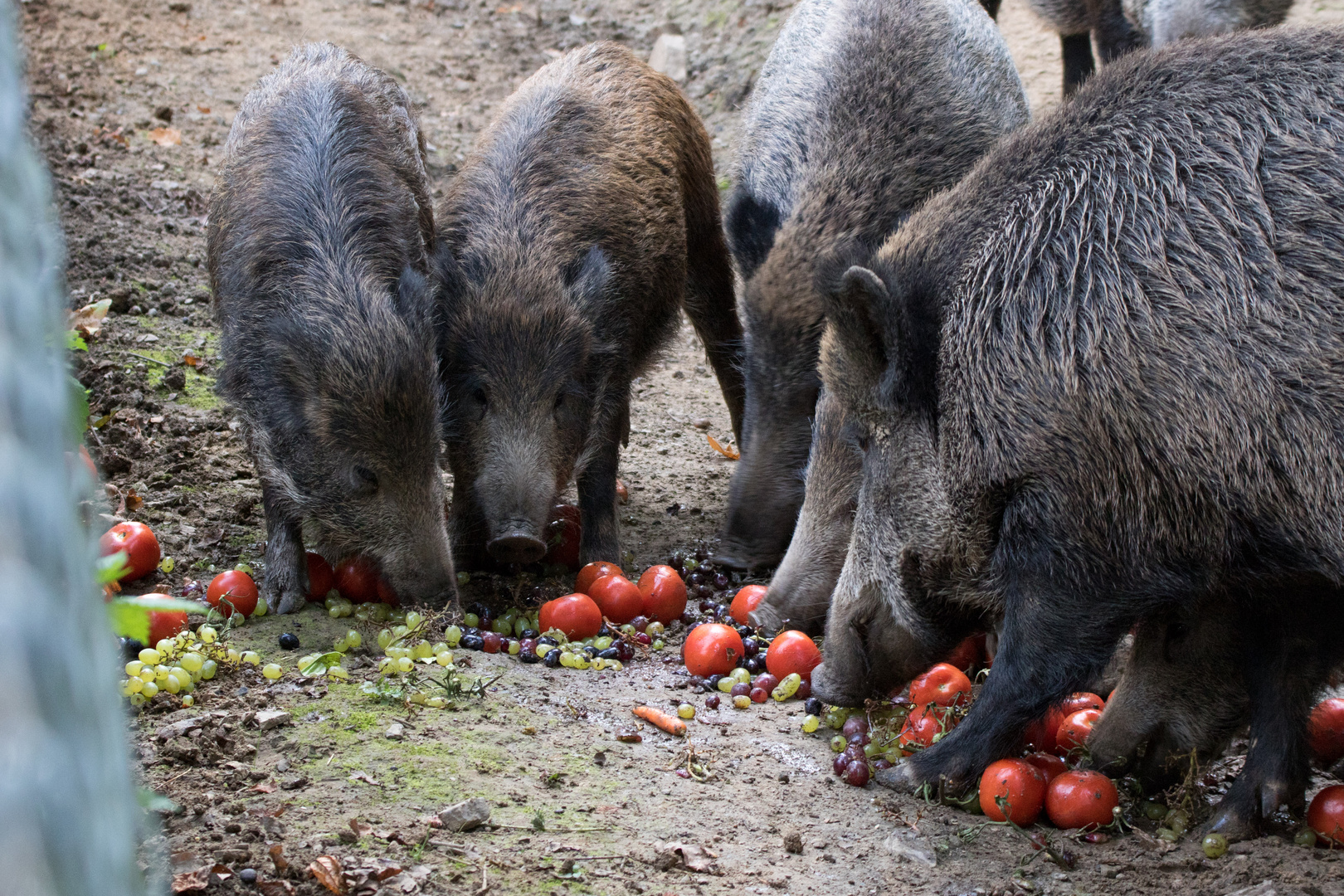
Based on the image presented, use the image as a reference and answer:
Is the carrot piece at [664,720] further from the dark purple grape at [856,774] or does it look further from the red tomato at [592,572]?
the red tomato at [592,572]

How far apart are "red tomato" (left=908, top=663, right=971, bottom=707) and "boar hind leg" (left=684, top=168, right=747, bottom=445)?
2801 mm

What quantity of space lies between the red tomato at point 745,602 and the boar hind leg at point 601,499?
72cm

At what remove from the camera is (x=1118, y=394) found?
3.27 m

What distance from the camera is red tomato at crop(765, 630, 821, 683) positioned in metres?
4.46

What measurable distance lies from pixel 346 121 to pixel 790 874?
3.59 m

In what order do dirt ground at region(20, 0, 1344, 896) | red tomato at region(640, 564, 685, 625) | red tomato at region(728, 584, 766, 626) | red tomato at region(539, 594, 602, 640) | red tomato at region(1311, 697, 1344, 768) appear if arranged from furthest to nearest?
red tomato at region(640, 564, 685, 625)
red tomato at region(728, 584, 766, 626)
red tomato at region(539, 594, 602, 640)
red tomato at region(1311, 697, 1344, 768)
dirt ground at region(20, 0, 1344, 896)

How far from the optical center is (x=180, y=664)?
154 inches

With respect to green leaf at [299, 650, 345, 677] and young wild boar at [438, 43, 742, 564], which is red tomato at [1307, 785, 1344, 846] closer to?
young wild boar at [438, 43, 742, 564]

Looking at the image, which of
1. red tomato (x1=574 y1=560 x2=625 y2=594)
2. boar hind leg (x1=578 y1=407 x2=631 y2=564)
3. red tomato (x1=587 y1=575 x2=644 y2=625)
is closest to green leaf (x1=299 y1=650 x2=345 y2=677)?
red tomato (x1=587 y1=575 x2=644 y2=625)

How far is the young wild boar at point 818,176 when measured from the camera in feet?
18.2

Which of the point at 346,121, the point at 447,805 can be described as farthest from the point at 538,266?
the point at 447,805

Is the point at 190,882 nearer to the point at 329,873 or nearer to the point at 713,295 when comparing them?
the point at 329,873

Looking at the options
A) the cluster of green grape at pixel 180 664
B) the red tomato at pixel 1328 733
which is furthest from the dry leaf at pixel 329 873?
the red tomato at pixel 1328 733

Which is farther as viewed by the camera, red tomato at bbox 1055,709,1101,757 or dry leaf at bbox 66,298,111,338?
dry leaf at bbox 66,298,111,338
